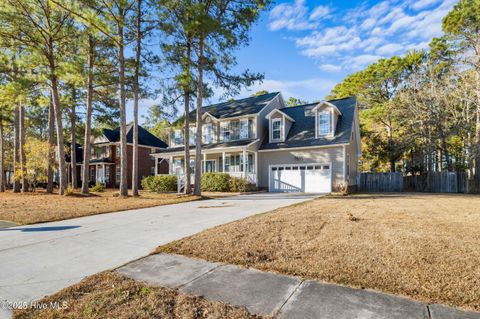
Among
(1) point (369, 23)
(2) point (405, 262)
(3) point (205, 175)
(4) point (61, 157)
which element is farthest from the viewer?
(3) point (205, 175)

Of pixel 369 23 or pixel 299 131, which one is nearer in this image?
pixel 369 23

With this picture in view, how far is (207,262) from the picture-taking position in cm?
413

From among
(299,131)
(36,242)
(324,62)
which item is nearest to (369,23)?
(324,62)

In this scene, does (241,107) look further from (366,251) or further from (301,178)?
(366,251)

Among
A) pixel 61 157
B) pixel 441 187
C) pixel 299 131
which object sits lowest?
pixel 441 187

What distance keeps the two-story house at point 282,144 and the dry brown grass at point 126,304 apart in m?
16.2

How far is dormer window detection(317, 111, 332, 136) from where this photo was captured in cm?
1897

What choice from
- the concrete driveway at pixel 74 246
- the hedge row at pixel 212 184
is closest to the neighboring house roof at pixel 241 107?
the hedge row at pixel 212 184

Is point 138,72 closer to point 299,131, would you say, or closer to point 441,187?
point 299,131

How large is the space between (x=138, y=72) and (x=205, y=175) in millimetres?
8911

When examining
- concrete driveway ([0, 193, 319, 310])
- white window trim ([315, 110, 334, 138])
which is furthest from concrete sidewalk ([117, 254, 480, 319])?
white window trim ([315, 110, 334, 138])

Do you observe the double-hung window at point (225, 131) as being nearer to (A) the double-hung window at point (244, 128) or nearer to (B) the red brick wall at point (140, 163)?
(A) the double-hung window at point (244, 128)

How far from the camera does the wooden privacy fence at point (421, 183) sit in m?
18.5

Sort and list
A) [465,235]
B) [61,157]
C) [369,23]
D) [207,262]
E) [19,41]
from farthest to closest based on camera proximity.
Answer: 1. [61,157]
2. [19,41]
3. [369,23]
4. [465,235]
5. [207,262]
